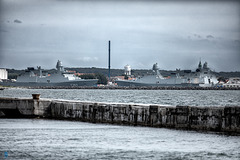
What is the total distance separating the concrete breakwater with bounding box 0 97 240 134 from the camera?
1560 centimetres

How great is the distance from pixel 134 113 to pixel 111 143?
15.0ft

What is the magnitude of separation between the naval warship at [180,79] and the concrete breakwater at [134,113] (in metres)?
133

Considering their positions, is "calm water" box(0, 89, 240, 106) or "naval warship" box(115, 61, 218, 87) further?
"naval warship" box(115, 61, 218, 87)

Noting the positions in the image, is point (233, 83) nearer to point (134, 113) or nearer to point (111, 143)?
point (134, 113)

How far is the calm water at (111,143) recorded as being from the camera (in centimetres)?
1191

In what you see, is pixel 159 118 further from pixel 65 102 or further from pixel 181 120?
pixel 65 102

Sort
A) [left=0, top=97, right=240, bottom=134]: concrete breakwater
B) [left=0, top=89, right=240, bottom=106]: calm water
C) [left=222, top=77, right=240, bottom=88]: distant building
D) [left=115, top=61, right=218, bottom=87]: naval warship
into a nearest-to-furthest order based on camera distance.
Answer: [left=0, top=97, right=240, bottom=134]: concrete breakwater
[left=0, top=89, right=240, bottom=106]: calm water
[left=115, top=61, right=218, bottom=87]: naval warship
[left=222, top=77, right=240, bottom=88]: distant building

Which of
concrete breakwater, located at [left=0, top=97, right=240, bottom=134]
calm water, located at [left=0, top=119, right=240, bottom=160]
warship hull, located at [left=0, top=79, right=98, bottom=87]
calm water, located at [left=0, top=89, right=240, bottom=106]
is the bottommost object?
calm water, located at [left=0, top=119, right=240, bottom=160]

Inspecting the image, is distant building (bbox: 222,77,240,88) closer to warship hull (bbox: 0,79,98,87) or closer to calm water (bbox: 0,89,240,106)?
warship hull (bbox: 0,79,98,87)

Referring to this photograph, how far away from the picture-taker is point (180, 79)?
160375 millimetres

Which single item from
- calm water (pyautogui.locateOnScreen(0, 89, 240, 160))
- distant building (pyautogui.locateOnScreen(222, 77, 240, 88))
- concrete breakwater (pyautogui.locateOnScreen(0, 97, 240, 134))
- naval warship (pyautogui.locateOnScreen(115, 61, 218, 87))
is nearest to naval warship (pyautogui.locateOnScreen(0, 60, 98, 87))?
naval warship (pyautogui.locateOnScreen(115, 61, 218, 87))

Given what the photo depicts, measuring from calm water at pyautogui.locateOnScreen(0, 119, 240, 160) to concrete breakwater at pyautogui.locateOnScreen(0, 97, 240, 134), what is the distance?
536 millimetres

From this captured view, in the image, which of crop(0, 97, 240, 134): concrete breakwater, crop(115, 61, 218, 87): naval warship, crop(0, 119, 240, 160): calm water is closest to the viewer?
crop(0, 119, 240, 160): calm water

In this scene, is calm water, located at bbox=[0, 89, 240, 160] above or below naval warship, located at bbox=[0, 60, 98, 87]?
below
